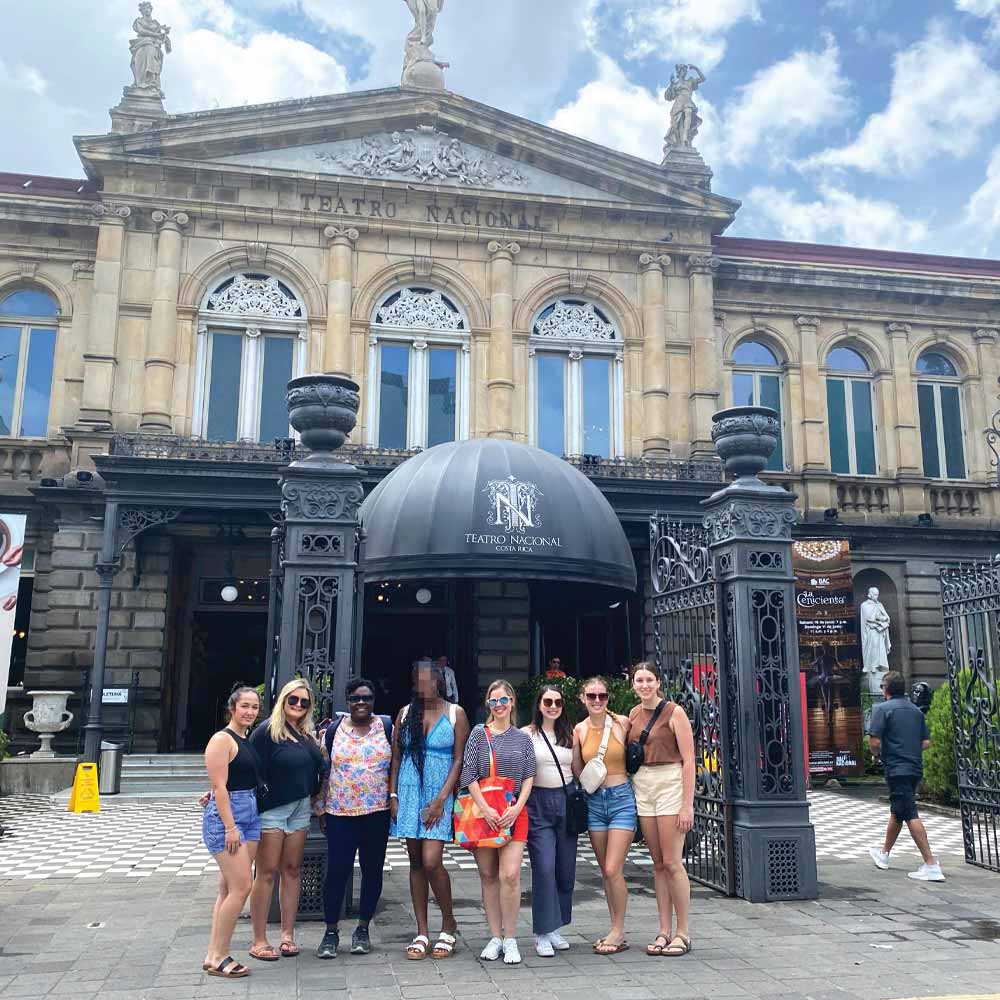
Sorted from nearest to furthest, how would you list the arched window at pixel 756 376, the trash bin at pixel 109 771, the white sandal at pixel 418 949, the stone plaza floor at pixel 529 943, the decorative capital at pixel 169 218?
the stone plaza floor at pixel 529 943 < the white sandal at pixel 418 949 < the trash bin at pixel 109 771 < the decorative capital at pixel 169 218 < the arched window at pixel 756 376

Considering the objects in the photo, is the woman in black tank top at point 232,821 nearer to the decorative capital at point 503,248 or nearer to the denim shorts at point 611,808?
the denim shorts at point 611,808

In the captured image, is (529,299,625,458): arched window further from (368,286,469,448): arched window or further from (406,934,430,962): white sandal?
(406,934,430,962): white sandal

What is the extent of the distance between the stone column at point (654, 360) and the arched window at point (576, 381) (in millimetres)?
623

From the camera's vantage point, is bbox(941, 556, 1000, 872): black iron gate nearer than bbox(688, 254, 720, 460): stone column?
Yes

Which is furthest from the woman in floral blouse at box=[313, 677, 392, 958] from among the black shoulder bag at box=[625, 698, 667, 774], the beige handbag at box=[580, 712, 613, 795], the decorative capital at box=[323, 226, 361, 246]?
the decorative capital at box=[323, 226, 361, 246]

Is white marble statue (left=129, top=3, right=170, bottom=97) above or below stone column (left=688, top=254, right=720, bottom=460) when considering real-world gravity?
above

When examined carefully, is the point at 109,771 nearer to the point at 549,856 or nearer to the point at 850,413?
the point at 549,856

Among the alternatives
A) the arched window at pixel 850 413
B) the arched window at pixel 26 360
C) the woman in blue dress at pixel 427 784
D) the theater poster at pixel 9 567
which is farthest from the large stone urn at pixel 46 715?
the arched window at pixel 850 413

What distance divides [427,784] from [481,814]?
0.49m

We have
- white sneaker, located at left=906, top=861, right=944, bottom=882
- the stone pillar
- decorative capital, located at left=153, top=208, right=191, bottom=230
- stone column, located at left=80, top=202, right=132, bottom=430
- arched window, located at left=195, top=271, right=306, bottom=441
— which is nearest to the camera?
the stone pillar

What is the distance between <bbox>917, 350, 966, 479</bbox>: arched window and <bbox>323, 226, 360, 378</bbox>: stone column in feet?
47.8

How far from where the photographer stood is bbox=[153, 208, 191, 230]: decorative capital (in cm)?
2111

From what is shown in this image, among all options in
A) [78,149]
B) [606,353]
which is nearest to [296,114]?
[78,149]

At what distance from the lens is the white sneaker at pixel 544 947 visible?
258 inches
